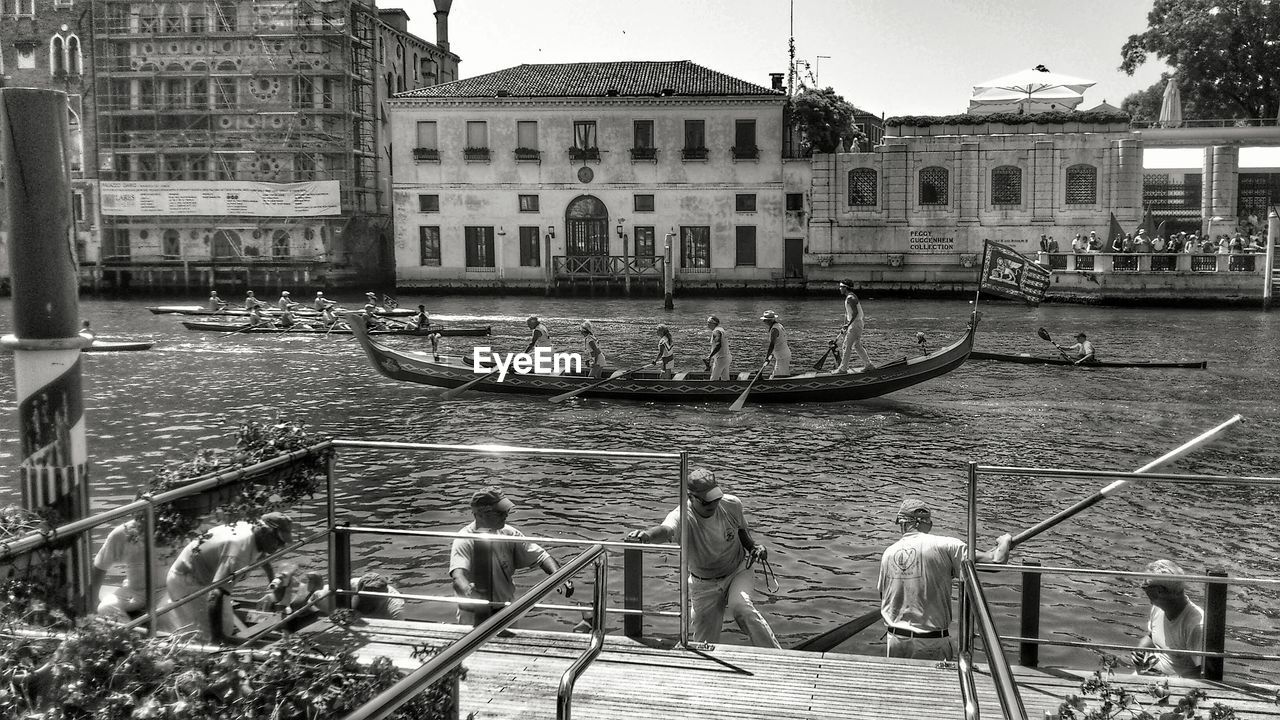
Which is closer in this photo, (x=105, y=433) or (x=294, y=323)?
(x=105, y=433)

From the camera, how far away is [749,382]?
17.9 meters

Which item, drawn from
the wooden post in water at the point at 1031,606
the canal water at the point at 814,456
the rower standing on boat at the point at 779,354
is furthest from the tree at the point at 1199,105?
the wooden post in water at the point at 1031,606

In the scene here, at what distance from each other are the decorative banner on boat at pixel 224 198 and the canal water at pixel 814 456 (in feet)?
70.5

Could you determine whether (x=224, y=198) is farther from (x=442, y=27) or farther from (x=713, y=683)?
(x=713, y=683)

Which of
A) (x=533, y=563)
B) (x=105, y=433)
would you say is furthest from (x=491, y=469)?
(x=533, y=563)

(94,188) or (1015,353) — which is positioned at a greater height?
(94,188)

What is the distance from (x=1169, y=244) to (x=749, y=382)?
2958 centimetres

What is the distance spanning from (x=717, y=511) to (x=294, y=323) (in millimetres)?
27203

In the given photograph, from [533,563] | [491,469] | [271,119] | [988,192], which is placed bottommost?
[491,469]

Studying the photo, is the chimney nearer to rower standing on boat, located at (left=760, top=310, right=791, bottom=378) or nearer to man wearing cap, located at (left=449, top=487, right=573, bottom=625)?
rower standing on boat, located at (left=760, top=310, right=791, bottom=378)

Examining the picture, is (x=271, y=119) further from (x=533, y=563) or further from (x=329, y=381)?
(x=533, y=563)

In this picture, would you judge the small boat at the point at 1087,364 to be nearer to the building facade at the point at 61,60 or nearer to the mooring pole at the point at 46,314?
the mooring pole at the point at 46,314

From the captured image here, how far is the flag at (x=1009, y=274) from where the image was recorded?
18016mm

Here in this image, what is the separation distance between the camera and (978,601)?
136 inches
